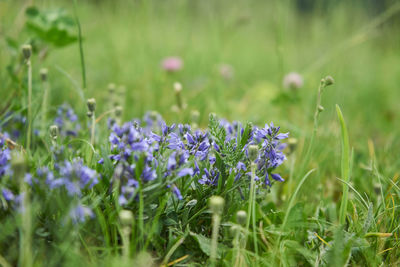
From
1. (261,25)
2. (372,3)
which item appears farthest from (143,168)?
(261,25)

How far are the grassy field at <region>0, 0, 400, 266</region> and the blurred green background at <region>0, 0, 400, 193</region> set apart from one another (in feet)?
0.05

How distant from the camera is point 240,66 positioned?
4.27 metres

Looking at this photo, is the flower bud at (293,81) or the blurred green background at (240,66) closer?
the blurred green background at (240,66)

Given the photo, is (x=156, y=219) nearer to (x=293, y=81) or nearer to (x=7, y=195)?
(x=7, y=195)

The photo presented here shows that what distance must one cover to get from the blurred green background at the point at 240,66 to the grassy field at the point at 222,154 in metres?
0.02

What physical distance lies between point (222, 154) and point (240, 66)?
3.31m

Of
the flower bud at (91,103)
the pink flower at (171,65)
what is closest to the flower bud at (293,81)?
the pink flower at (171,65)

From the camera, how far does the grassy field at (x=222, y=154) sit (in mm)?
908

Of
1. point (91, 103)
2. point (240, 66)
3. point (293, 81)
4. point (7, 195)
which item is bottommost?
point (7, 195)

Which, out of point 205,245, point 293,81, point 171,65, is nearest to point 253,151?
point 205,245

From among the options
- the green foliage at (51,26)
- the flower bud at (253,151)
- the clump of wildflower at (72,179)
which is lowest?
the clump of wildflower at (72,179)

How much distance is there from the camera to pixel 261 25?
5.08 meters

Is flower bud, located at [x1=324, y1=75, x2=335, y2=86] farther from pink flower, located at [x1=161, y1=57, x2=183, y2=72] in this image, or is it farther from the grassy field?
pink flower, located at [x1=161, y1=57, x2=183, y2=72]

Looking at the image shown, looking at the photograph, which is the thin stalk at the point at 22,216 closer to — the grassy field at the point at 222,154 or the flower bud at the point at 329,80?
the grassy field at the point at 222,154
